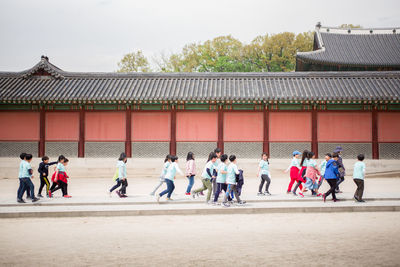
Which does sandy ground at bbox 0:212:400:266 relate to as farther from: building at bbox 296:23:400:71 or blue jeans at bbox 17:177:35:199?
building at bbox 296:23:400:71

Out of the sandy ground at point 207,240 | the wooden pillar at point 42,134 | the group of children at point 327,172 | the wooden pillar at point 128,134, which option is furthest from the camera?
the wooden pillar at point 42,134

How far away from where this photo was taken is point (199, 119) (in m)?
21.4

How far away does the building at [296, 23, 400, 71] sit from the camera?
2978 centimetres

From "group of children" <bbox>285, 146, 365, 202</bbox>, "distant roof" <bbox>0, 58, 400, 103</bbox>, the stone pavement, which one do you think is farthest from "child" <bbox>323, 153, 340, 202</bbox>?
"distant roof" <bbox>0, 58, 400, 103</bbox>

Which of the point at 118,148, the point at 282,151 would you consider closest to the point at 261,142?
the point at 282,151

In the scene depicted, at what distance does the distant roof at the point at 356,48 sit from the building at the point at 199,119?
818 cm

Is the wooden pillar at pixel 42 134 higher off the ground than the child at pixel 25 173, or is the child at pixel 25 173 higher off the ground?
the wooden pillar at pixel 42 134

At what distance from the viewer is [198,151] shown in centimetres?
2125

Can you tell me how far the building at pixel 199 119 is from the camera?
20.9m

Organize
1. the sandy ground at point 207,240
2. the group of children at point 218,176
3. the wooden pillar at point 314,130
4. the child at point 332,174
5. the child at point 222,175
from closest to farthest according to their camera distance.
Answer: the sandy ground at point 207,240 < the group of children at point 218,176 < the child at point 222,175 < the child at point 332,174 < the wooden pillar at point 314,130

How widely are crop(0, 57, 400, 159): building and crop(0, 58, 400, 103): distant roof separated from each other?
0.19 feet

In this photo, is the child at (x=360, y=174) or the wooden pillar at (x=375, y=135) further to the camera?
the wooden pillar at (x=375, y=135)

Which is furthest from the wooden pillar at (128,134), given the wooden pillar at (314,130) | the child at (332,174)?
the child at (332,174)

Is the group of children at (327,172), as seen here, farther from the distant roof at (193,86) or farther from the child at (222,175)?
the distant roof at (193,86)
